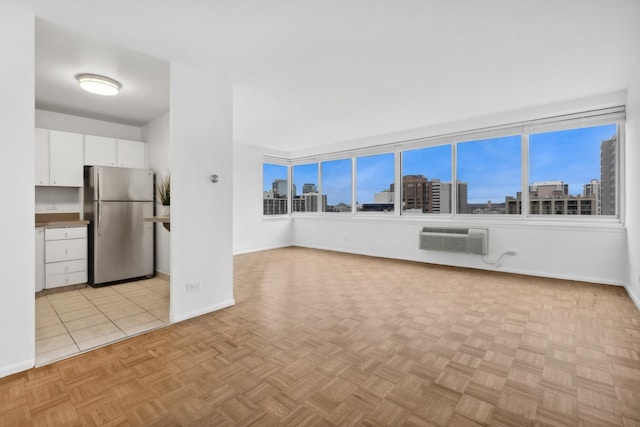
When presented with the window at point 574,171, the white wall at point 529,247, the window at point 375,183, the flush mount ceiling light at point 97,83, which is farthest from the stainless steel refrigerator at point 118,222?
the window at point 574,171

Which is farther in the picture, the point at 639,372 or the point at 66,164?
the point at 66,164

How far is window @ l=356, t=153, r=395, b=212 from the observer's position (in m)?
6.90

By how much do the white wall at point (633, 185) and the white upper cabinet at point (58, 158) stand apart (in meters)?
7.32

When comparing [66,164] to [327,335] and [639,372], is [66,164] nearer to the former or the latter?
[327,335]

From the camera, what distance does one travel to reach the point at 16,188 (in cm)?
217

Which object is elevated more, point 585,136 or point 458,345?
point 585,136

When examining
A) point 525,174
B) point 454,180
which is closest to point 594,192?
point 525,174

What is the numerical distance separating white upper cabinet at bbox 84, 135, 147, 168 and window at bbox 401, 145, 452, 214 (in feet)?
16.9

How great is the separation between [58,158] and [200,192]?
2.78 metres

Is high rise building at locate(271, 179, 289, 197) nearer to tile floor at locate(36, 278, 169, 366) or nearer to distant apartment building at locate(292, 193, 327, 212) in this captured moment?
distant apartment building at locate(292, 193, 327, 212)

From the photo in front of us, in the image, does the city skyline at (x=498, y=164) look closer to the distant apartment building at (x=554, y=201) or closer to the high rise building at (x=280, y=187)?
the distant apartment building at (x=554, y=201)

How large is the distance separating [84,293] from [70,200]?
1.62 metres

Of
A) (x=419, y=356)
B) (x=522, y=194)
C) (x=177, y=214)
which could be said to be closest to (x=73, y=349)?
(x=177, y=214)

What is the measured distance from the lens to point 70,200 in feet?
15.4
